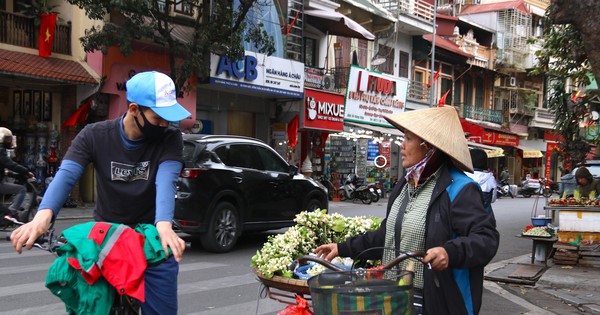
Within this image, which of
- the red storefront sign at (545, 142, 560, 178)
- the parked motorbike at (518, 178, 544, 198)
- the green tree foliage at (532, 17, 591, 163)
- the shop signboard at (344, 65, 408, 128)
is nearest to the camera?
the green tree foliage at (532, 17, 591, 163)

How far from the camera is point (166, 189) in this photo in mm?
2900

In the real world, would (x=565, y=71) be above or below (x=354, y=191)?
above

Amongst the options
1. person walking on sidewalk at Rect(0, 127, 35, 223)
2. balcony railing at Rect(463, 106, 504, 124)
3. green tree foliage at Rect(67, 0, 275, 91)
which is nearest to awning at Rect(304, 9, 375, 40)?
green tree foliage at Rect(67, 0, 275, 91)

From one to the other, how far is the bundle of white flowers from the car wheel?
5246 millimetres

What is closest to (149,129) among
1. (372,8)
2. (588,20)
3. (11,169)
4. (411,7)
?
(588,20)

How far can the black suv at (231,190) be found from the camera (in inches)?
356

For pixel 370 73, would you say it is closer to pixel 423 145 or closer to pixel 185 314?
pixel 185 314

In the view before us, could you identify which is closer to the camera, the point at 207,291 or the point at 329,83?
the point at 207,291

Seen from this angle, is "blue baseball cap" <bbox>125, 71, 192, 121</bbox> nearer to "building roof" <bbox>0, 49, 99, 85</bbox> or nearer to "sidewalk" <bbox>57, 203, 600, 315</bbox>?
"sidewalk" <bbox>57, 203, 600, 315</bbox>

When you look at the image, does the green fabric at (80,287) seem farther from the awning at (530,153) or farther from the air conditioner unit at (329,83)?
the awning at (530,153)

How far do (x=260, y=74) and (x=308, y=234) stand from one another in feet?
56.2

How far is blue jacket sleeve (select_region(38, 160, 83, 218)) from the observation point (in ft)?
9.04

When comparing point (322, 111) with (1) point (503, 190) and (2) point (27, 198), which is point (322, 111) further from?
(2) point (27, 198)

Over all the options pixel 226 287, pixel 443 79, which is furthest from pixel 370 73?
pixel 226 287
